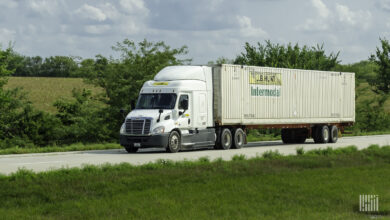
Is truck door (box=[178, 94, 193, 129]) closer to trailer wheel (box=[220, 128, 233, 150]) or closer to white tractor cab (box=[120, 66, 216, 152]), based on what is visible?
white tractor cab (box=[120, 66, 216, 152])

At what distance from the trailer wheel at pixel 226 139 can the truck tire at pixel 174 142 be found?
2723 millimetres

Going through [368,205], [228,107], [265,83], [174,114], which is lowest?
[368,205]

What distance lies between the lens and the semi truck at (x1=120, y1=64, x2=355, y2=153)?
25125mm

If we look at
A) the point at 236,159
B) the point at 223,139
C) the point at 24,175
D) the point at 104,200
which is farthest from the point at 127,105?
the point at 104,200

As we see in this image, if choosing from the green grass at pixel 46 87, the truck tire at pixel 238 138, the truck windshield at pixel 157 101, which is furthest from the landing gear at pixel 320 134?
the green grass at pixel 46 87

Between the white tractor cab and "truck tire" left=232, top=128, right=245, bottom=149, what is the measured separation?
4.31 feet

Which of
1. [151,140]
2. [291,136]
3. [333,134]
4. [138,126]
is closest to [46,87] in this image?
[291,136]

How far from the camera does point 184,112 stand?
84.5 feet

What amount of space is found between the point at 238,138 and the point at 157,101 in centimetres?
458

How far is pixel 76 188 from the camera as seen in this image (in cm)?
1348

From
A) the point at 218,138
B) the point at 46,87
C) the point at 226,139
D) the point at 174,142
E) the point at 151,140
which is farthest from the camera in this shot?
the point at 46,87

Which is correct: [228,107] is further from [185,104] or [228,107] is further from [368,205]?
[368,205]

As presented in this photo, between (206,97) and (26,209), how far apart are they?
52.4 feet

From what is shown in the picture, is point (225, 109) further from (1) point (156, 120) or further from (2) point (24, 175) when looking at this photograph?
(2) point (24, 175)
